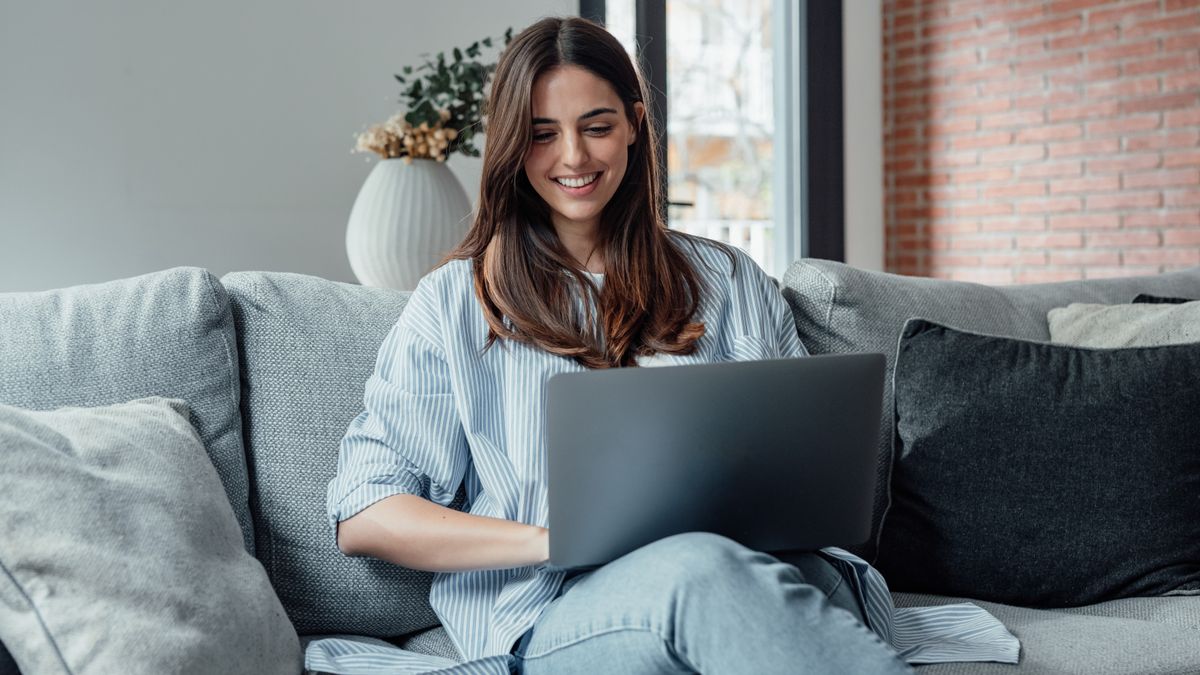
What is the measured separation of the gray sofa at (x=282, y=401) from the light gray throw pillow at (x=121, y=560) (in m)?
0.13

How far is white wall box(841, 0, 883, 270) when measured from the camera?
15.1 feet

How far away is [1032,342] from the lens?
5.53ft

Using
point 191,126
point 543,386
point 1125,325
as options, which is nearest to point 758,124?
point 191,126

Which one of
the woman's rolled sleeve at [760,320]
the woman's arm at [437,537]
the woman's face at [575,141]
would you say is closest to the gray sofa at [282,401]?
the woman's arm at [437,537]

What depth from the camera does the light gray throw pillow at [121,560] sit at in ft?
3.39

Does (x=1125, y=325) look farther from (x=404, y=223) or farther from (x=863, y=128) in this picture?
(x=863, y=128)

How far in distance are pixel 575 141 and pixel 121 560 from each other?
0.76m

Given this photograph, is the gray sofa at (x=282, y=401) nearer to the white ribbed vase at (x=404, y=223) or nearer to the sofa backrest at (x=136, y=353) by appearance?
the sofa backrest at (x=136, y=353)

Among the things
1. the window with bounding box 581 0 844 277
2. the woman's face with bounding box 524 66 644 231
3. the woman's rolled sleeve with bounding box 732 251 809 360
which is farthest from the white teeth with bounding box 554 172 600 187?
the window with bounding box 581 0 844 277

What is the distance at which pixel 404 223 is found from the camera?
2.39 meters

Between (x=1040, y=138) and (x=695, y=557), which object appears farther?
(x=1040, y=138)

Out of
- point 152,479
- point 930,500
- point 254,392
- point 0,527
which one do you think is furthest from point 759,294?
point 0,527

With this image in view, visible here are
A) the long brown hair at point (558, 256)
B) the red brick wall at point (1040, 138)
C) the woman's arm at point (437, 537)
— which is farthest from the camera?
the red brick wall at point (1040, 138)

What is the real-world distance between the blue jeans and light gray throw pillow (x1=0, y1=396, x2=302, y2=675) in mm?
348
